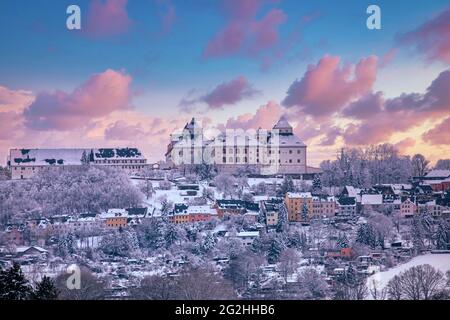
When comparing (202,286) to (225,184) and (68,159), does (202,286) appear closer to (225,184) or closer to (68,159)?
(225,184)

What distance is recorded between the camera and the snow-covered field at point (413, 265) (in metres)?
8.18

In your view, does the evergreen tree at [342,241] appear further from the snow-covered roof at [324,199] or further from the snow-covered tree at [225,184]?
the snow-covered tree at [225,184]

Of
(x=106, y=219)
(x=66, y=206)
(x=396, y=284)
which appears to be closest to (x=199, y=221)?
(x=106, y=219)

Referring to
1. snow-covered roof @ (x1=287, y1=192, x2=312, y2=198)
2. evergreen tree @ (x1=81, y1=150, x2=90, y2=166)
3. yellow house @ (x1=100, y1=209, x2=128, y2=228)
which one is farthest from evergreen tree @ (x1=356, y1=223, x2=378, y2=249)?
evergreen tree @ (x1=81, y1=150, x2=90, y2=166)

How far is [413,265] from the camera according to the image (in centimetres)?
878

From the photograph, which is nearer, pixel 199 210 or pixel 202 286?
pixel 202 286

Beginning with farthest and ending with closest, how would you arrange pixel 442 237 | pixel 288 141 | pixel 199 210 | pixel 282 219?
pixel 199 210 < pixel 282 219 < pixel 288 141 < pixel 442 237

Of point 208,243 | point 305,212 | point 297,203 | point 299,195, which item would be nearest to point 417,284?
point 208,243

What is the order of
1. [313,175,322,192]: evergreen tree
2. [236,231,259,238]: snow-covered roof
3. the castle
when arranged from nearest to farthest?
1. the castle
2. [236,231,259,238]: snow-covered roof
3. [313,175,322,192]: evergreen tree

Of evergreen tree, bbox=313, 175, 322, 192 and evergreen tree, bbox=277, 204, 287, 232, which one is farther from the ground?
evergreen tree, bbox=313, 175, 322, 192

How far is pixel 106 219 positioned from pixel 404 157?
5.37 meters

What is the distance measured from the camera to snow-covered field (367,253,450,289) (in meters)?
8.18

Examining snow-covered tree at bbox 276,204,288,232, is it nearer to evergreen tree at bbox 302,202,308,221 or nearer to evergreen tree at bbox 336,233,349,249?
evergreen tree at bbox 302,202,308,221

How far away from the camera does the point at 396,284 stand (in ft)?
23.8
